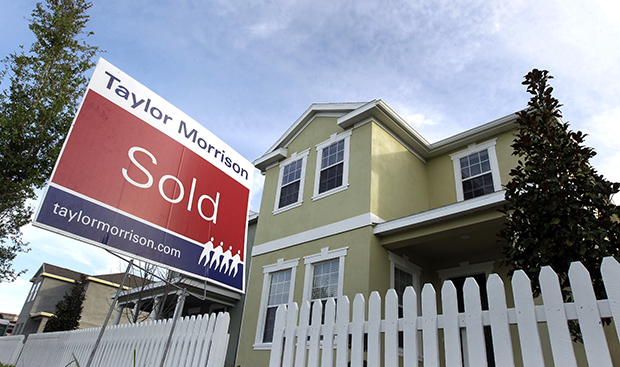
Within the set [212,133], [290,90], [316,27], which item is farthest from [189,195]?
[316,27]

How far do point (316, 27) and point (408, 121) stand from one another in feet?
11.7

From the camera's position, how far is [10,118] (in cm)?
767

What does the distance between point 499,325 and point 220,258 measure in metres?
2.65

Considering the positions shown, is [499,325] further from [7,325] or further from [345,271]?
[7,325]

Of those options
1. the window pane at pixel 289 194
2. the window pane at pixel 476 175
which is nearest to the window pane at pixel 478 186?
the window pane at pixel 476 175

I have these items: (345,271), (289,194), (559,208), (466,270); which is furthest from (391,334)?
(289,194)

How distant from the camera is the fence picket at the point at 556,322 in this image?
2.56 metres

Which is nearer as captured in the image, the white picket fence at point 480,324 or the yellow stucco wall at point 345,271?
the white picket fence at point 480,324

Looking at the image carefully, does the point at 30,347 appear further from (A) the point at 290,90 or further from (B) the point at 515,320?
(B) the point at 515,320

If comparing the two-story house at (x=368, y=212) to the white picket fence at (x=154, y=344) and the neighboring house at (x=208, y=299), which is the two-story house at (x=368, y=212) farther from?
the white picket fence at (x=154, y=344)

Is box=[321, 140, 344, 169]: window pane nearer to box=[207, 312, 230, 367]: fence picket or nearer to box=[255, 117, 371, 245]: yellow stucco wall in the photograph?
box=[255, 117, 371, 245]: yellow stucco wall

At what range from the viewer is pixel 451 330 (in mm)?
3084

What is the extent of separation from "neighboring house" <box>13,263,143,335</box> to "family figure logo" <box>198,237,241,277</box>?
97.5ft

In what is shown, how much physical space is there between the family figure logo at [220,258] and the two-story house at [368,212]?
4522mm
